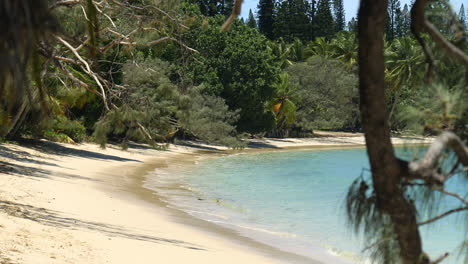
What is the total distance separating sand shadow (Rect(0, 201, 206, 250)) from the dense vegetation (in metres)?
1.17

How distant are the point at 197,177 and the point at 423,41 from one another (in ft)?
56.6

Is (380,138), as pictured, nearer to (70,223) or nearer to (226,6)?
(70,223)

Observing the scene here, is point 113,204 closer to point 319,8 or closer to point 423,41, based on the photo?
point 423,41

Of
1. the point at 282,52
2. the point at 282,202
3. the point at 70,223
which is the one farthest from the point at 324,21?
the point at 70,223

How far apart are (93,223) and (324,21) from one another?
56266 millimetres

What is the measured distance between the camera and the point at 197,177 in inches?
770

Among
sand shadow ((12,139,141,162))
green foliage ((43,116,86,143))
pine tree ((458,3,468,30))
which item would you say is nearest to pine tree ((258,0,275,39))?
green foliage ((43,116,86,143))

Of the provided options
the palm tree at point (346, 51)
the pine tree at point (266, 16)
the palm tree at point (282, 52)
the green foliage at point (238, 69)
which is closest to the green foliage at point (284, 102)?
the green foliage at point (238, 69)

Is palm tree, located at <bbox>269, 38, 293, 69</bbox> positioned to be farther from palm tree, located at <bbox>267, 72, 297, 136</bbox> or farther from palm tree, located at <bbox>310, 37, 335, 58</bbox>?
palm tree, located at <bbox>267, 72, 297, 136</bbox>

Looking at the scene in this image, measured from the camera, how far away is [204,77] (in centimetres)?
3231

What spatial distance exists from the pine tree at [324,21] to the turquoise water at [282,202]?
1354 inches

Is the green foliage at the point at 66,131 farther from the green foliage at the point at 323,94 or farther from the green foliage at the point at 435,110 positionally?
the green foliage at the point at 323,94

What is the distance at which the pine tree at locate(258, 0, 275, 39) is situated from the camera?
61231 mm

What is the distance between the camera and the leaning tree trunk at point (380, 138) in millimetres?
2053
